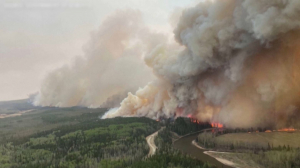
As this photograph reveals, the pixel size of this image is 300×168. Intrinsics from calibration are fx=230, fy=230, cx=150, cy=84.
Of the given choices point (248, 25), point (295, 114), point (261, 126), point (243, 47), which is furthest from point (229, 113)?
point (248, 25)

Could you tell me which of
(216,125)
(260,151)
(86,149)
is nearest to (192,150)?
(260,151)

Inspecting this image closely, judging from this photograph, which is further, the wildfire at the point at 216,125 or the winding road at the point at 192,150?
the wildfire at the point at 216,125

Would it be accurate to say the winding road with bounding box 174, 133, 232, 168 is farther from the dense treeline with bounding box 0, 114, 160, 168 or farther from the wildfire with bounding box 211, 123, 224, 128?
the dense treeline with bounding box 0, 114, 160, 168

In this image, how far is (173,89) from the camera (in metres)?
125

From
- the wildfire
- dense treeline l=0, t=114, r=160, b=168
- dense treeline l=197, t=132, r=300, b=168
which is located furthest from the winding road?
dense treeline l=0, t=114, r=160, b=168

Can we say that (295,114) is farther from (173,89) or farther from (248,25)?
(173,89)

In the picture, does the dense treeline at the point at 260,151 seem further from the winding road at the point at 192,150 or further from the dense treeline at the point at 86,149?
the dense treeline at the point at 86,149

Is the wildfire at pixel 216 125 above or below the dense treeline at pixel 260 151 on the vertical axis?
above

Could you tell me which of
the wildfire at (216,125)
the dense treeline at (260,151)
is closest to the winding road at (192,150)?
the dense treeline at (260,151)

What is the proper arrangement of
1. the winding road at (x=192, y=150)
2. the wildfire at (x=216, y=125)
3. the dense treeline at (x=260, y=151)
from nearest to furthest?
the dense treeline at (x=260, y=151) → the winding road at (x=192, y=150) → the wildfire at (x=216, y=125)

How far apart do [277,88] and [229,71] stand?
19.4 m

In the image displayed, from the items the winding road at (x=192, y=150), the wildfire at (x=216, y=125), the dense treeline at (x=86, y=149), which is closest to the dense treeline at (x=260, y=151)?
the winding road at (x=192, y=150)

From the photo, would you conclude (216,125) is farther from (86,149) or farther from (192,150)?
(86,149)

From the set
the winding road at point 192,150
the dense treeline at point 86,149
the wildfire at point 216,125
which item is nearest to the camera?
the winding road at point 192,150
